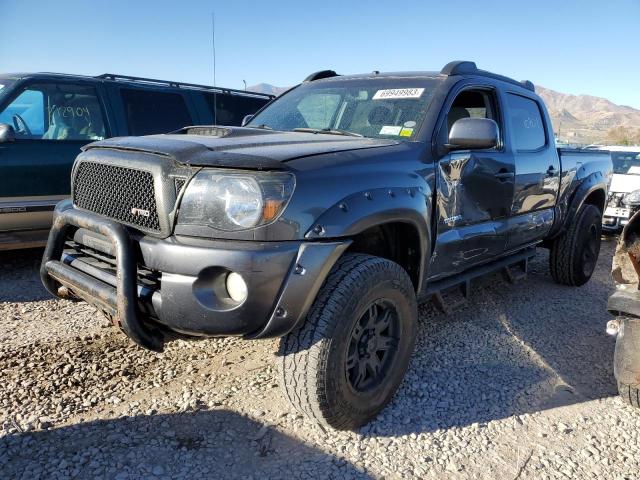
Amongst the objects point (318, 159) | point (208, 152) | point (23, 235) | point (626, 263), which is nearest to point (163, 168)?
point (208, 152)

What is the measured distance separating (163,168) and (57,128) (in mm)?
3477

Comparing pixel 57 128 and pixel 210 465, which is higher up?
pixel 57 128

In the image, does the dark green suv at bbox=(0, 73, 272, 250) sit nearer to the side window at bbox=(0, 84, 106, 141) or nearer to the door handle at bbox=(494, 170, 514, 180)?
the side window at bbox=(0, 84, 106, 141)

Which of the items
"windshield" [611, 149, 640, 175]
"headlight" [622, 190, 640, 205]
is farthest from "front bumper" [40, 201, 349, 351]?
"windshield" [611, 149, 640, 175]

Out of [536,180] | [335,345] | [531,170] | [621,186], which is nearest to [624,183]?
[621,186]

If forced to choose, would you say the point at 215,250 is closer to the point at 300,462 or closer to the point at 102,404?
the point at 300,462

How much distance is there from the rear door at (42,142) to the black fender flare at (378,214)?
3614 mm

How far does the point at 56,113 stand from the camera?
5.17 metres

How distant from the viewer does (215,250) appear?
2186 millimetres

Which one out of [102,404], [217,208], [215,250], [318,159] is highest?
[318,159]

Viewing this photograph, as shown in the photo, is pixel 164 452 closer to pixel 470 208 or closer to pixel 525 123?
pixel 470 208

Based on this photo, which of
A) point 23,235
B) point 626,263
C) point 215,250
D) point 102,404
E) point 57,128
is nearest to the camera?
point 215,250

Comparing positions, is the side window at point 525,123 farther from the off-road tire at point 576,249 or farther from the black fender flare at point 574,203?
the off-road tire at point 576,249

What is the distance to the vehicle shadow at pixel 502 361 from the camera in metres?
2.95
